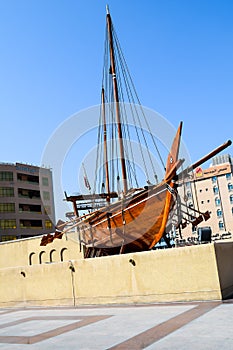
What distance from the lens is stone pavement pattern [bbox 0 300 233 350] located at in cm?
557

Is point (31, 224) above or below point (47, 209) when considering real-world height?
below

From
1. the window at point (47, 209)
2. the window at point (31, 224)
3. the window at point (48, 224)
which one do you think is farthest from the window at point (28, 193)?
the window at point (48, 224)

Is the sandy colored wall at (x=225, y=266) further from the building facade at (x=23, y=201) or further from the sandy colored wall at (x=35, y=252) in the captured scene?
the building facade at (x=23, y=201)

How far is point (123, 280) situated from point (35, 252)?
14.3 metres

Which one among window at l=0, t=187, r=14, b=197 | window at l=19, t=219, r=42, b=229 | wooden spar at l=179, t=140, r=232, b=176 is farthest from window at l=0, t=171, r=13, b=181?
wooden spar at l=179, t=140, r=232, b=176

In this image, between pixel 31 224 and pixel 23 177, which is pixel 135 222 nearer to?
pixel 31 224

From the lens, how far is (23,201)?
66562mm

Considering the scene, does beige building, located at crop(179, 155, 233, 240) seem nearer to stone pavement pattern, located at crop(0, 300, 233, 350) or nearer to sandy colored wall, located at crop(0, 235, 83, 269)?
sandy colored wall, located at crop(0, 235, 83, 269)

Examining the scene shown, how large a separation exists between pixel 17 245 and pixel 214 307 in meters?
19.3

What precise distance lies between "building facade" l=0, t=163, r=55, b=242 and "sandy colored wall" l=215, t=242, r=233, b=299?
57098 millimetres

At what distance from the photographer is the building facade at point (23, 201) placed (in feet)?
207

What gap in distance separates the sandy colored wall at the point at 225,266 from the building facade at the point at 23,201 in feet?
187

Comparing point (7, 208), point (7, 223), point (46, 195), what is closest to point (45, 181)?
point (46, 195)

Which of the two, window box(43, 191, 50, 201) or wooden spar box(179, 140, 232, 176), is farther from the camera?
window box(43, 191, 50, 201)
